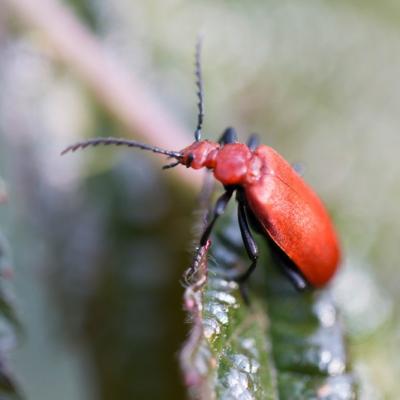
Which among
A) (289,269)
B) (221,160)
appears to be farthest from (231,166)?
(289,269)

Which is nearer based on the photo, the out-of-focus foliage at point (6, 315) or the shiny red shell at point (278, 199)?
the out-of-focus foliage at point (6, 315)

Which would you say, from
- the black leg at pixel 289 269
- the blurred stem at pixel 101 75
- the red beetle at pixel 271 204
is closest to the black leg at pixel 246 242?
the red beetle at pixel 271 204

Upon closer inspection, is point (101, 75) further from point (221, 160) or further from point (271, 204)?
point (271, 204)

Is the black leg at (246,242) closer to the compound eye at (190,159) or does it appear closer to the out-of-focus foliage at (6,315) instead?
the compound eye at (190,159)

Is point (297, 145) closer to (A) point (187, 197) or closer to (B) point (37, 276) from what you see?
(A) point (187, 197)

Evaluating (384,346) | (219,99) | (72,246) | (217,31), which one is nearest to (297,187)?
(384,346)

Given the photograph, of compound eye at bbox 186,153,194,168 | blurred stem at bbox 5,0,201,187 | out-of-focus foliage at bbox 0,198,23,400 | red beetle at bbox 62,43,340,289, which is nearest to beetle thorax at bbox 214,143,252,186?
red beetle at bbox 62,43,340,289

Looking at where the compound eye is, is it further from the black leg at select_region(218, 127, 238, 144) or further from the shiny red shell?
the black leg at select_region(218, 127, 238, 144)
